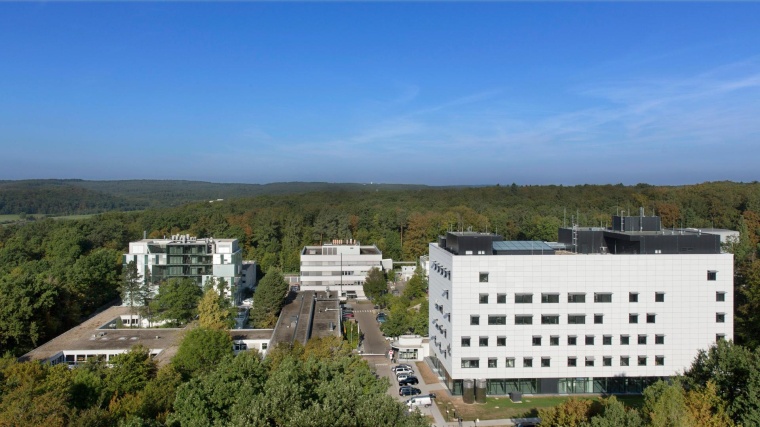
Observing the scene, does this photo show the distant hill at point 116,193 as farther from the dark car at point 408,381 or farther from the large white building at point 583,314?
the large white building at point 583,314

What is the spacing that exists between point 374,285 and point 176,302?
66.0 feet

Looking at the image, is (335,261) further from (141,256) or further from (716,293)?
(716,293)

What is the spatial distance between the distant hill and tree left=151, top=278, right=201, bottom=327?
253 feet

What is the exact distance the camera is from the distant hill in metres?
130

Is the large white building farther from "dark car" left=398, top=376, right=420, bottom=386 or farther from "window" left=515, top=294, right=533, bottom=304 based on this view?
"dark car" left=398, top=376, right=420, bottom=386

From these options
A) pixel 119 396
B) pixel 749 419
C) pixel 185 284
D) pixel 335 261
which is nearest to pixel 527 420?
pixel 749 419

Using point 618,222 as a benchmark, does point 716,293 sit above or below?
below

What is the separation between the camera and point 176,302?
141 feet

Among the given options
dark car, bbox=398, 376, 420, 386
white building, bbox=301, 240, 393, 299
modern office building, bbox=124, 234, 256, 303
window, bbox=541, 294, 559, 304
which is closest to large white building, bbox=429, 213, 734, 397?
window, bbox=541, 294, 559, 304

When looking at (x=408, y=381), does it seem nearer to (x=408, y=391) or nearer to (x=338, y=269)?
(x=408, y=391)

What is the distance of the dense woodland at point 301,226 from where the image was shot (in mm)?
42469

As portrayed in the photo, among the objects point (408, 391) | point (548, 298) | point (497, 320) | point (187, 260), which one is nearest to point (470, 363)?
point (497, 320)

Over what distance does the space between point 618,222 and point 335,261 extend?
3430 centimetres

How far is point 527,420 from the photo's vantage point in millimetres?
24984
